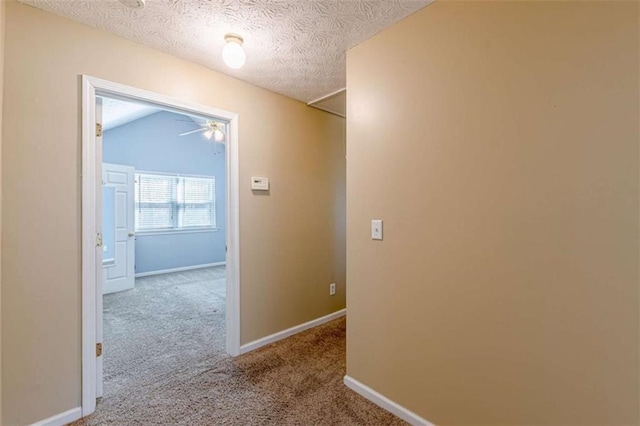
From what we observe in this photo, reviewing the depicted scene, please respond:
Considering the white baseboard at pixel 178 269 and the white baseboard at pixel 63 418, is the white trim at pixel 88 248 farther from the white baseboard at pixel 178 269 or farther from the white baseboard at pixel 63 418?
the white baseboard at pixel 178 269

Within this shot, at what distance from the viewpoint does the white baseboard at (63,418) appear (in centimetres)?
165

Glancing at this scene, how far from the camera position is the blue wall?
5.50 m

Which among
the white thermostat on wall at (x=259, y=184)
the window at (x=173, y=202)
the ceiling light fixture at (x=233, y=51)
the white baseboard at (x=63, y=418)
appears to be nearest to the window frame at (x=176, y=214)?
the window at (x=173, y=202)

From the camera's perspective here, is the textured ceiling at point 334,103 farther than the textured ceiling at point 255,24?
Yes

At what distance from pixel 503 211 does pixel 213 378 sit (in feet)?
7.40

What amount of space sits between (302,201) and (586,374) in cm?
240

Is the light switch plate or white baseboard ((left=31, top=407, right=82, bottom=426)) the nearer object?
white baseboard ((left=31, top=407, right=82, bottom=426))

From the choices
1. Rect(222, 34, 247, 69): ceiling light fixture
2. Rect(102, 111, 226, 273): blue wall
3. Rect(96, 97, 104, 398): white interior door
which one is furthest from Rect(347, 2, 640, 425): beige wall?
Rect(102, 111, 226, 273): blue wall

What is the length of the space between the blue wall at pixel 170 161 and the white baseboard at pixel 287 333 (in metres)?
3.39

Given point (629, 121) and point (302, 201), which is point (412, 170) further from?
point (302, 201)

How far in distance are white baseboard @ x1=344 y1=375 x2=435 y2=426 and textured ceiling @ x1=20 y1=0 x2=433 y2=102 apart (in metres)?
2.36

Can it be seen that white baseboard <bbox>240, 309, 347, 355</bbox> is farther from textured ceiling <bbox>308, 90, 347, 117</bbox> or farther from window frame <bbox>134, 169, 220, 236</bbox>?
window frame <bbox>134, 169, 220, 236</bbox>

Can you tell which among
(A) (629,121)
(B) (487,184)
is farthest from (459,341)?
(A) (629,121)

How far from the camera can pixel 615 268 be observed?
1.08m
